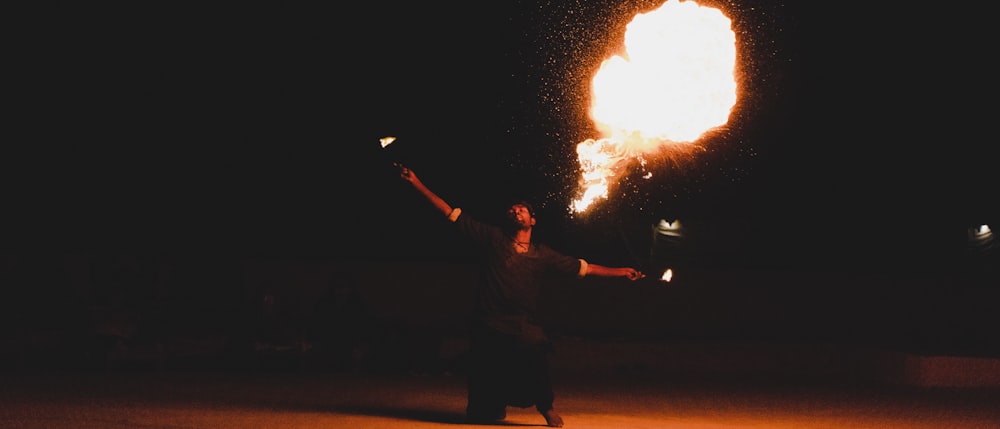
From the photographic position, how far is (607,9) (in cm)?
1767

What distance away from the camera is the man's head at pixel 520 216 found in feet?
31.0

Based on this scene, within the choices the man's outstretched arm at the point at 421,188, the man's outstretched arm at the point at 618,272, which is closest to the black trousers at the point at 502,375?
the man's outstretched arm at the point at 618,272

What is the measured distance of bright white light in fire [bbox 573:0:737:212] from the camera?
11.0m

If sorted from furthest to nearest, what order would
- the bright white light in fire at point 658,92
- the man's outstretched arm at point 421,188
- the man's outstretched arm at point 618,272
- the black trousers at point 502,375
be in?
1. the bright white light in fire at point 658,92
2. the man's outstretched arm at point 618,272
3. the black trousers at point 502,375
4. the man's outstretched arm at point 421,188

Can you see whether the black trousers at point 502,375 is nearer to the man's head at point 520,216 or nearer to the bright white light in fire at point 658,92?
the man's head at point 520,216

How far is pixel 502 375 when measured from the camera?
9.41 metres

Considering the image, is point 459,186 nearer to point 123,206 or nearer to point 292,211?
point 292,211

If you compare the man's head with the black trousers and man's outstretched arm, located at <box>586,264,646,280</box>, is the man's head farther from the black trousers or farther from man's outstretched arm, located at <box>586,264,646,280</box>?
the black trousers

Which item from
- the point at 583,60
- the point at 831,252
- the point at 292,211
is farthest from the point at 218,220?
the point at 831,252

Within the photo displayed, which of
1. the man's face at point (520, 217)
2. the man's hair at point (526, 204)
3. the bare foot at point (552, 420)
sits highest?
the man's hair at point (526, 204)

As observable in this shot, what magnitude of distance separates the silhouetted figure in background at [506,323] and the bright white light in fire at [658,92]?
1156mm

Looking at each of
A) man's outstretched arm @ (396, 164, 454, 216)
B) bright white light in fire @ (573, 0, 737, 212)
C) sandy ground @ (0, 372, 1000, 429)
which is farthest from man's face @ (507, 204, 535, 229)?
sandy ground @ (0, 372, 1000, 429)

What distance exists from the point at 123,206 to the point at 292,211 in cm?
266

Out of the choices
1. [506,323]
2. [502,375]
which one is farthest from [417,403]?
[506,323]
